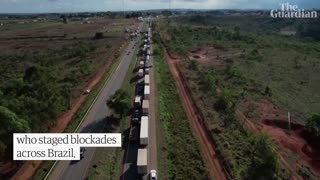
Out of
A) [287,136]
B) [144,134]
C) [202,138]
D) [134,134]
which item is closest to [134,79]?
[134,134]

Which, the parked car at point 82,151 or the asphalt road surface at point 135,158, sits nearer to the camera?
the asphalt road surface at point 135,158

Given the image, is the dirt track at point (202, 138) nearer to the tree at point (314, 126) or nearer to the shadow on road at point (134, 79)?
the shadow on road at point (134, 79)

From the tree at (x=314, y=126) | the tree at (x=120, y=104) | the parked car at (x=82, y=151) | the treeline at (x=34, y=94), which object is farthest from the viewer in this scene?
the tree at (x=120, y=104)

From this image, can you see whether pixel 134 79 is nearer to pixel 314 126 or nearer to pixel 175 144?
pixel 175 144

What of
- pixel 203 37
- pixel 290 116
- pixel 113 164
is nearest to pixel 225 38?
pixel 203 37

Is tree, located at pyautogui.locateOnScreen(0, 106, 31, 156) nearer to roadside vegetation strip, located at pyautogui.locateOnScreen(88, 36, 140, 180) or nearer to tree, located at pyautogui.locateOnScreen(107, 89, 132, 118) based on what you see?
roadside vegetation strip, located at pyautogui.locateOnScreen(88, 36, 140, 180)

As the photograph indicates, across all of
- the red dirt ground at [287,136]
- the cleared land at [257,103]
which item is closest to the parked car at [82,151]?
the cleared land at [257,103]

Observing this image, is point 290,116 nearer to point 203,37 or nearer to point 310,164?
point 310,164
